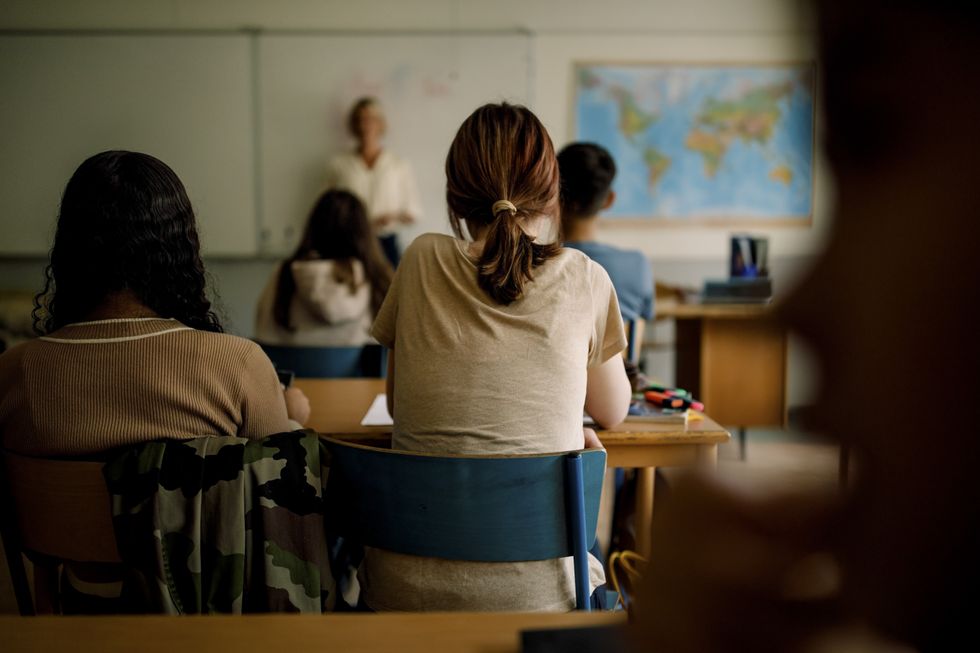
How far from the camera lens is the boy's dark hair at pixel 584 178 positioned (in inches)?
97.3

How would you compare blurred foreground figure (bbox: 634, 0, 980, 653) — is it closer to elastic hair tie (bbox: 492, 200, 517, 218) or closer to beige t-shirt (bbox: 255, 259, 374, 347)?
elastic hair tie (bbox: 492, 200, 517, 218)

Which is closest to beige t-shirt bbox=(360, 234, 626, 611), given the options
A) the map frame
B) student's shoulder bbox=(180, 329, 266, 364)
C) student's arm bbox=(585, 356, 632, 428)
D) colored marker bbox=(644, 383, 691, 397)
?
student's arm bbox=(585, 356, 632, 428)

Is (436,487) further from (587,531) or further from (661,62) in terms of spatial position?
(661,62)

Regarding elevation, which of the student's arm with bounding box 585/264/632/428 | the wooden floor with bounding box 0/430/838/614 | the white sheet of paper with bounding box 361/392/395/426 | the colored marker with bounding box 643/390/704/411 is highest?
the wooden floor with bounding box 0/430/838/614

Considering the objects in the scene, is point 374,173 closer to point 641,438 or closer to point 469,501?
point 641,438

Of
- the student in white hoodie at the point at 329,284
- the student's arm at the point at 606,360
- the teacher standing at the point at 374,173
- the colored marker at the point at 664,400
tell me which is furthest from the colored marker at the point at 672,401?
the teacher standing at the point at 374,173

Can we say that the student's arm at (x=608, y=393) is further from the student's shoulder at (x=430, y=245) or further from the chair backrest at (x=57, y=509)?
the chair backrest at (x=57, y=509)

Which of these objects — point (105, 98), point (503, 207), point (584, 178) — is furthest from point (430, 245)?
point (105, 98)

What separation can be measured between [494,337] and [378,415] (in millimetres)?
536

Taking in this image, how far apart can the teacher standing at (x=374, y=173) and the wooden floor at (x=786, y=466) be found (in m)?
4.31

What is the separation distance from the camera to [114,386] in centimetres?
109

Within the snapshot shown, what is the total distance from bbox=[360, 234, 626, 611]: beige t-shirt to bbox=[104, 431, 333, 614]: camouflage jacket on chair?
156 millimetres

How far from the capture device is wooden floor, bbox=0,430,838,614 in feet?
1.06

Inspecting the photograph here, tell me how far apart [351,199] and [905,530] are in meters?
2.65
